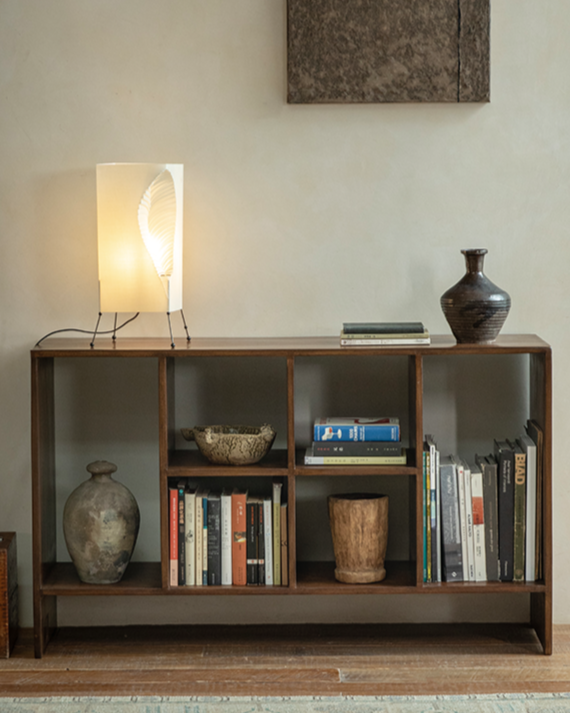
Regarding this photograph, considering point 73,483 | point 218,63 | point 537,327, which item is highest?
point 218,63

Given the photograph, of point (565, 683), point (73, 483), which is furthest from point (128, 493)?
point (565, 683)

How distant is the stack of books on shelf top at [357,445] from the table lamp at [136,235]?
1.76 ft

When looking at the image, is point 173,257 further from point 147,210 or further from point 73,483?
point 73,483

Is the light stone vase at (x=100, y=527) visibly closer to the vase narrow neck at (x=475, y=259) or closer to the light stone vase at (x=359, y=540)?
the light stone vase at (x=359, y=540)

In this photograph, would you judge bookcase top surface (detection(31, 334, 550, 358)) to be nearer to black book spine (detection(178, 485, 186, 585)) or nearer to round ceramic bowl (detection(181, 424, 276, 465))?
round ceramic bowl (detection(181, 424, 276, 465))

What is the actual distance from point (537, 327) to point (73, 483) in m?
1.65

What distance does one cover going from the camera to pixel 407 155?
2.53 metres

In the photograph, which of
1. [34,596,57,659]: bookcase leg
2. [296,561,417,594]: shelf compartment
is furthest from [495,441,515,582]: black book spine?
[34,596,57,659]: bookcase leg

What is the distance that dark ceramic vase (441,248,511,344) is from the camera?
223cm

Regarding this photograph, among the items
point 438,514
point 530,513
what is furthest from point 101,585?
point 530,513

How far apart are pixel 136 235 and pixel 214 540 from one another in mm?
954

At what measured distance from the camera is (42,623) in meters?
2.36

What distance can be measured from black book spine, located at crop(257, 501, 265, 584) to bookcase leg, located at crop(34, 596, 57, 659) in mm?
670

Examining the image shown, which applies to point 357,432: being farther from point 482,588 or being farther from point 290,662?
point 290,662
